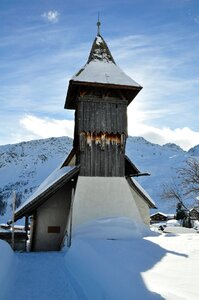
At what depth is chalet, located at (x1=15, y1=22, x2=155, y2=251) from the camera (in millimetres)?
15969

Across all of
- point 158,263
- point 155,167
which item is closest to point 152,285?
point 158,263

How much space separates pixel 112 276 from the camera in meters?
6.19

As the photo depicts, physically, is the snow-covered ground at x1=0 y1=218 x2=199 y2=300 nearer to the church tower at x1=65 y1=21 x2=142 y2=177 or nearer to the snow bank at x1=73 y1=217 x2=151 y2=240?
the snow bank at x1=73 y1=217 x2=151 y2=240

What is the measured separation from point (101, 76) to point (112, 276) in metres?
12.9

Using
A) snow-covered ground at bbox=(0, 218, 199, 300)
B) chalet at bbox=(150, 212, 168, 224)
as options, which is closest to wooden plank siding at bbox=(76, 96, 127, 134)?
snow-covered ground at bbox=(0, 218, 199, 300)

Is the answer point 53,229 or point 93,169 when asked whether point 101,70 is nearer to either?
point 93,169

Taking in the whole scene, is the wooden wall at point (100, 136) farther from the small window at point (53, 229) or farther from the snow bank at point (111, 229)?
the small window at point (53, 229)

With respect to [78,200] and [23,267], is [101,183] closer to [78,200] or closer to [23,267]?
[78,200]

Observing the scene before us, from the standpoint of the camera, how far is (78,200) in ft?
52.0

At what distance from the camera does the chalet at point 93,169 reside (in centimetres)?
1597

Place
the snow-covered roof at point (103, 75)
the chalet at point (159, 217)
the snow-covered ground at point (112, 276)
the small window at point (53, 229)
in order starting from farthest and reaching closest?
the chalet at point (159, 217) → the small window at point (53, 229) → the snow-covered roof at point (103, 75) → the snow-covered ground at point (112, 276)

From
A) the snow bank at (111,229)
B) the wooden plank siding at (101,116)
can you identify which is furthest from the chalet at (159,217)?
the snow bank at (111,229)

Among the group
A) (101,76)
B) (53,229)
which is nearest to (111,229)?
(53,229)

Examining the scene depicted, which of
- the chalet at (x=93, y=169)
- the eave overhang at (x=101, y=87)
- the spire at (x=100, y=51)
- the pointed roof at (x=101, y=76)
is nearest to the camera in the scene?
the chalet at (x=93, y=169)
